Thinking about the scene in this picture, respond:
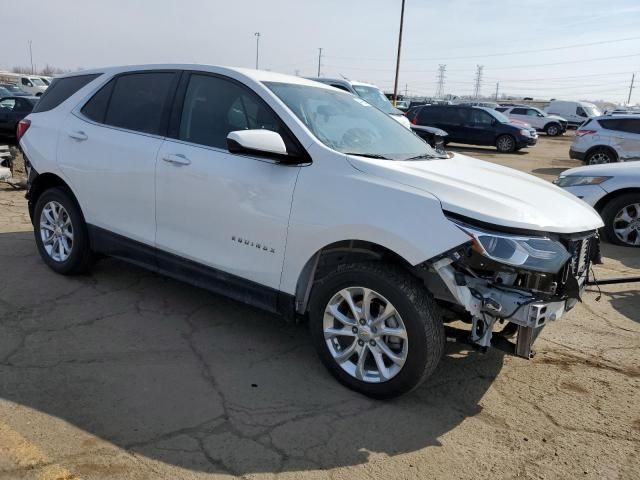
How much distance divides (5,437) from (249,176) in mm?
1911

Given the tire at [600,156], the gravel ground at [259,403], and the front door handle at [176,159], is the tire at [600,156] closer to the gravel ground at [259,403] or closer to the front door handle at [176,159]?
the gravel ground at [259,403]

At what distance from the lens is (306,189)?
3328 millimetres

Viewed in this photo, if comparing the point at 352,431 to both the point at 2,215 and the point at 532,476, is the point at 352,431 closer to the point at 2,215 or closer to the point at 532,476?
the point at 532,476

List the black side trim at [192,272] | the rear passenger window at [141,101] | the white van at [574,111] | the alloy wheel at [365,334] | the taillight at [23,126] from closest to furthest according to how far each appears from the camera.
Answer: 1. the alloy wheel at [365,334]
2. the black side trim at [192,272]
3. the rear passenger window at [141,101]
4. the taillight at [23,126]
5. the white van at [574,111]

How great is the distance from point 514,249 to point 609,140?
42.5 ft

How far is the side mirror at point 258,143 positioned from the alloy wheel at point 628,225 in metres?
5.32

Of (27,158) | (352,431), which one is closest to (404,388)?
(352,431)

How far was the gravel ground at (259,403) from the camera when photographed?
2.71 meters

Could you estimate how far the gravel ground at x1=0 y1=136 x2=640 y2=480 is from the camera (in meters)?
2.71

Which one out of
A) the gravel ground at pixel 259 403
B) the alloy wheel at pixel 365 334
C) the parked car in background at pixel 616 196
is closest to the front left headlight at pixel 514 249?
the alloy wheel at pixel 365 334

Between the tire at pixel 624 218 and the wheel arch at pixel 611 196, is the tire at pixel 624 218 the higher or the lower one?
the lower one

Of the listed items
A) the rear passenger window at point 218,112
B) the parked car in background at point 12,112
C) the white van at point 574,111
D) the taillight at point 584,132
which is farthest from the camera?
the white van at point 574,111

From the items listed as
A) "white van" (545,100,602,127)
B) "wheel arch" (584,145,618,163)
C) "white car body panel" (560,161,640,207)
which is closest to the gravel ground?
"white car body panel" (560,161,640,207)

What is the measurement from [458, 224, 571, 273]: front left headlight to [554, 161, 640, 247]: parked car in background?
4568mm
